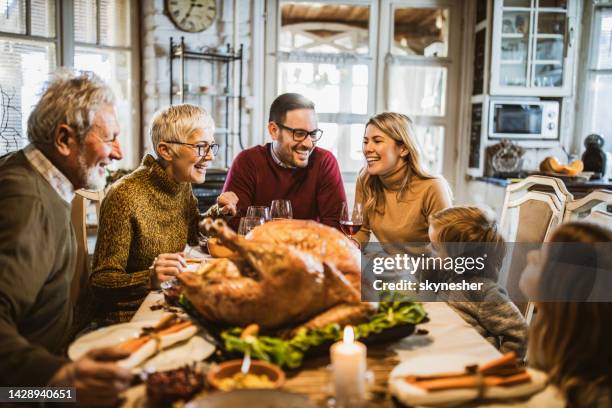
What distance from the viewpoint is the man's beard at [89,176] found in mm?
1382

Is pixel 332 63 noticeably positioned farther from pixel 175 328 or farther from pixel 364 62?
pixel 175 328

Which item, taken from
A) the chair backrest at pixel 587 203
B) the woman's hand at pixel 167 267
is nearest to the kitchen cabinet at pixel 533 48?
the chair backrest at pixel 587 203

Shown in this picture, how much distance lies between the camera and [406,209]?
97.1 inches

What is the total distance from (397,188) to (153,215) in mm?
1164

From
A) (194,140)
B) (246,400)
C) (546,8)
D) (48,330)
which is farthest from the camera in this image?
Answer: (546,8)

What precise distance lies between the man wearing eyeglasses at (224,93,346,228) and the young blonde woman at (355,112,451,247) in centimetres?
26

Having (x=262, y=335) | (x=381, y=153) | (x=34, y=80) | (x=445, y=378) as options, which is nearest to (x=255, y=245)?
(x=262, y=335)

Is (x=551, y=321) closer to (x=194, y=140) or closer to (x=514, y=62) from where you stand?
(x=194, y=140)

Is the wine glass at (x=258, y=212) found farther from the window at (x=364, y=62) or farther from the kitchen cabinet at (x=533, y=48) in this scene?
the kitchen cabinet at (x=533, y=48)

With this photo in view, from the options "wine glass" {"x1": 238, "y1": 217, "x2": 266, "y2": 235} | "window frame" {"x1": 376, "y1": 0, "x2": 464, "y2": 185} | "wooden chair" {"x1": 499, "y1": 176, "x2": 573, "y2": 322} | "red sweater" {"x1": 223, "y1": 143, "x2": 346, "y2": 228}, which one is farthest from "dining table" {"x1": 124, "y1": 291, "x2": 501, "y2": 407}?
"window frame" {"x1": 376, "y1": 0, "x2": 464, "y2": 185}

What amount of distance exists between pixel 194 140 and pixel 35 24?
2626 mm

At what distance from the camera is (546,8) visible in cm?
459

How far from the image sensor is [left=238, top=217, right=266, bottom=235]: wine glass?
1751mm

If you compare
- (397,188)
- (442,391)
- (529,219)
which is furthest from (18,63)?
(442,391)
